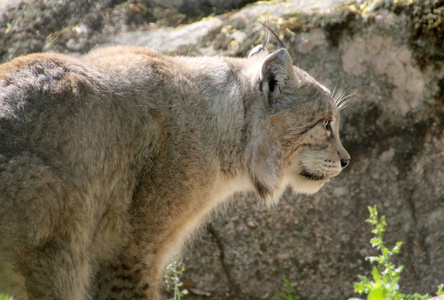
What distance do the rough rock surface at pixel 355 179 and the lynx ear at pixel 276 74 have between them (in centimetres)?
152

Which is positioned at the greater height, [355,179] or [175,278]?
[175,278]

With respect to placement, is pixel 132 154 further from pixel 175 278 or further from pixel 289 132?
pixel 289 132

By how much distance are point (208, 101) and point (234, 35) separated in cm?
196

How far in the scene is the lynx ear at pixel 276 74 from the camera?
13.6 feet

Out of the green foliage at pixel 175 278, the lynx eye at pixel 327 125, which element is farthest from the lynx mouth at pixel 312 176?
the green foliage at pixel 175 278

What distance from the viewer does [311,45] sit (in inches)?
230

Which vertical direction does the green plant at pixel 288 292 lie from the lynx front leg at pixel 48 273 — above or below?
below

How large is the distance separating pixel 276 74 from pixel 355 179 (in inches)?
76.5

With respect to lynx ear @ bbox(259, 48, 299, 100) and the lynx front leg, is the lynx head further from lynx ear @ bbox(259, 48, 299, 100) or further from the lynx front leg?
the lynx front leg

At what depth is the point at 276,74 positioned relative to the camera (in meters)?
4.25

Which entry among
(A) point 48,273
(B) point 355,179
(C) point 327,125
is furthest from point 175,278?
(B) point 355,179

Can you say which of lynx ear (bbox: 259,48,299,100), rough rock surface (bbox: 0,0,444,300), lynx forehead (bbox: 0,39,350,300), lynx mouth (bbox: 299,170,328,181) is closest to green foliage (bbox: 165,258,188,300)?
lynx forehead (bbox: 0,39,350,300)

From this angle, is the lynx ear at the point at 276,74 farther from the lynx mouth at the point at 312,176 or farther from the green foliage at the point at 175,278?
the green foliage at the point at 175,278

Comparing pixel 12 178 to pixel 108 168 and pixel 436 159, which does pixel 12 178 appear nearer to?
pixel 108 168
